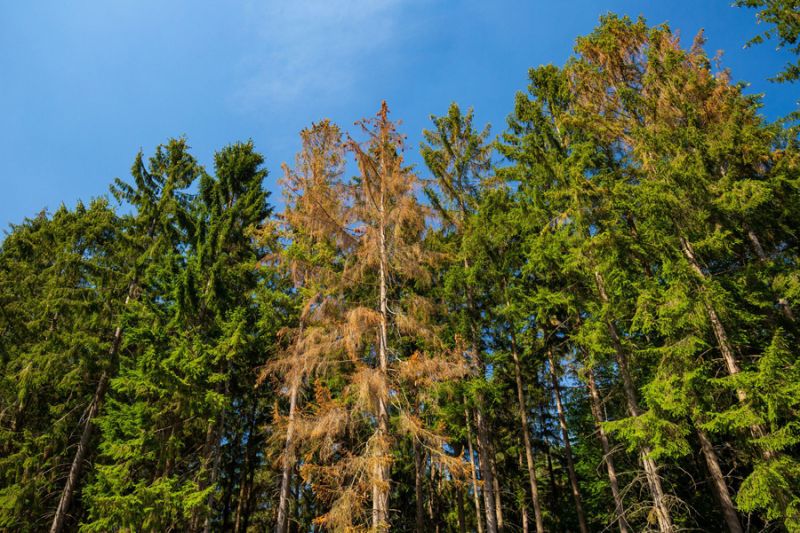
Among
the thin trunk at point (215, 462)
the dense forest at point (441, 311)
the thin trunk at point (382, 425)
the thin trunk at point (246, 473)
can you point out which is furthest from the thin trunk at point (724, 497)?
the thin trunk at point (246, 473)

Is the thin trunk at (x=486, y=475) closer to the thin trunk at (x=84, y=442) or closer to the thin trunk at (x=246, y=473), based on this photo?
the thin trunk at (x=246, y=473)

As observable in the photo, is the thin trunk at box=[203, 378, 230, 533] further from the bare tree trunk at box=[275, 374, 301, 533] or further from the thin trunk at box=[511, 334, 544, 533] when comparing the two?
the thin trunk at box=[511, 334, 544, 533]

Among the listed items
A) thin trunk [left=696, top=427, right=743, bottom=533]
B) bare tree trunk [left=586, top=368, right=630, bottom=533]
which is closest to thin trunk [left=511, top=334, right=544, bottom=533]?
bare tree trunk [left=586, top=368, right=630, bottom=533]

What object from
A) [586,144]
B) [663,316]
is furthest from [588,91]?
[663,316]

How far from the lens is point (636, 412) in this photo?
8.92 m

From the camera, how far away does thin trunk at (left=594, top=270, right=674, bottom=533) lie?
25.8 ft

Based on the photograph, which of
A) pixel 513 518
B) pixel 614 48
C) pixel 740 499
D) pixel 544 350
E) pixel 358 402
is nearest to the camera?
pixel 740 499

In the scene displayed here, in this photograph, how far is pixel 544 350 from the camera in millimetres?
13797

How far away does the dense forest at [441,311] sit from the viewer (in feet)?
27.5

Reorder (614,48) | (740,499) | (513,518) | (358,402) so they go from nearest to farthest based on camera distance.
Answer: (740,499) < (358,402) < (614,48) < (513,518)

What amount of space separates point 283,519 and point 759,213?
13.4 metres

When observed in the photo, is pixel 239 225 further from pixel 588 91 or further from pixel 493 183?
pixel 588 91

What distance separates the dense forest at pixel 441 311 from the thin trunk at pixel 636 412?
0.15 ft

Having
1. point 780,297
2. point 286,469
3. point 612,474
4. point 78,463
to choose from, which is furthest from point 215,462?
point 780,297
